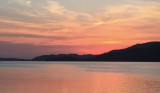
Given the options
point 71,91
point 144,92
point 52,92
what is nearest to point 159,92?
point 144,92

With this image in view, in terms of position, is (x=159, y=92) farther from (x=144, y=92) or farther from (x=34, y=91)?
(x=34, y=91)

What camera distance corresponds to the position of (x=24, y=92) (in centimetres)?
3228

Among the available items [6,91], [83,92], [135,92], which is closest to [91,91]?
[83,92]

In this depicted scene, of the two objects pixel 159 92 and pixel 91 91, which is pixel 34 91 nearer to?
pixel 91 91

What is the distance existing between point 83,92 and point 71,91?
158 centimetres

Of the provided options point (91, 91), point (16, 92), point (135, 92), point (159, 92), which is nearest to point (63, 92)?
point (91, 91)

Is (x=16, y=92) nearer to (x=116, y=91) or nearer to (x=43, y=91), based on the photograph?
(x=43, y=91)

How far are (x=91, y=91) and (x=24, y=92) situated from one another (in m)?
8.45

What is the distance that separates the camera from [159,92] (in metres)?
31.5

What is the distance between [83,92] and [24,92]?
7400 millimetres

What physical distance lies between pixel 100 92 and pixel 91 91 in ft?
4.88

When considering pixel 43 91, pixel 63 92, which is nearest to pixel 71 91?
pixel 63 92

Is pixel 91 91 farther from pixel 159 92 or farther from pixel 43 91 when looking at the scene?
pixel 159 92

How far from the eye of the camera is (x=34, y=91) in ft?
109
